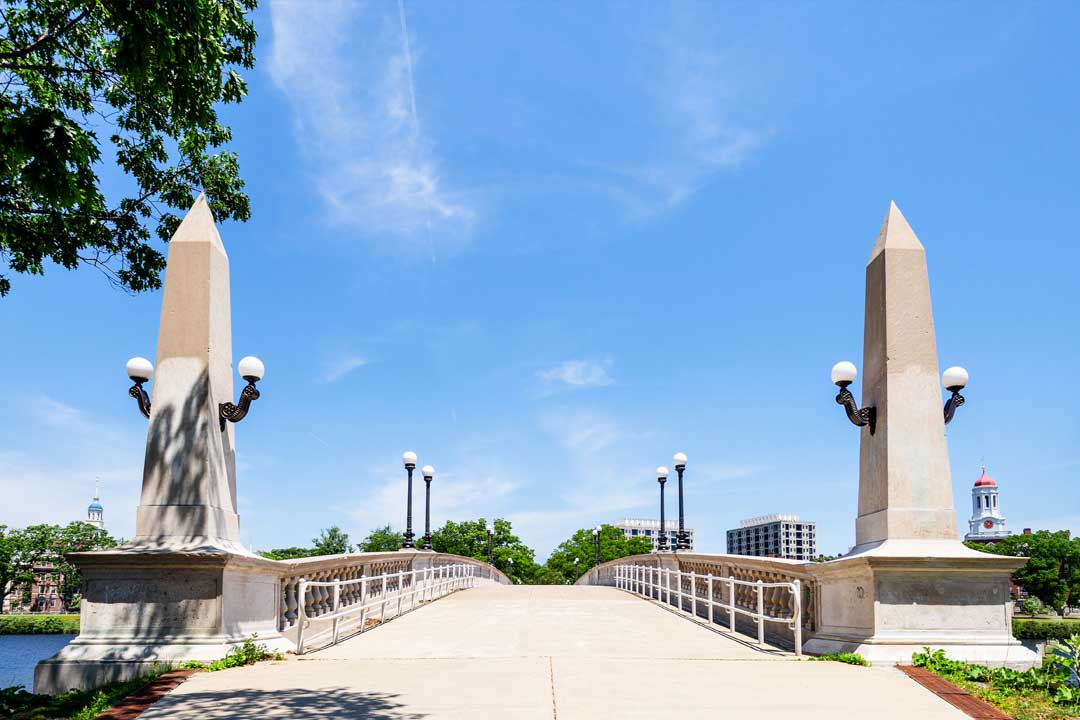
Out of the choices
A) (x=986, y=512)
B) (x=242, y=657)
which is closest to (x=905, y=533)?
(x=242, y=657)

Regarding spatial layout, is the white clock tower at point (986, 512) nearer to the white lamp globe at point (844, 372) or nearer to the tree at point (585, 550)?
the tree at point (585, 550)

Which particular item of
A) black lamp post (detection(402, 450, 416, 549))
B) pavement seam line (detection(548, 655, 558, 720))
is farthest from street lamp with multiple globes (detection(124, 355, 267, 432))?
black lamp post (detection(402, 450, 416, 549))

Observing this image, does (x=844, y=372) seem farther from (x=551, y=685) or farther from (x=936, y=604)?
(x=551, y=685)

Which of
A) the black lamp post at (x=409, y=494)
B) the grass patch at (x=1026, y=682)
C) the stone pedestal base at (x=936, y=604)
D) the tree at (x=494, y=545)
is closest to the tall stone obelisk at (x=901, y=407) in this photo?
the stone pedestal base at (x=936, y=604)

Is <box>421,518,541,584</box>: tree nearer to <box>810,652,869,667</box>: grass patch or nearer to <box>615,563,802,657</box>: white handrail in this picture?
<box>615,563,802,657</box>: white handrail

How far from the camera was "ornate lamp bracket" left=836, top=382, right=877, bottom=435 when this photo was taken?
1050 cm

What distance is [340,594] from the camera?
1533cm

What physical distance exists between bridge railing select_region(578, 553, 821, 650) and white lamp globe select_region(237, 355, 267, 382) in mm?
6953

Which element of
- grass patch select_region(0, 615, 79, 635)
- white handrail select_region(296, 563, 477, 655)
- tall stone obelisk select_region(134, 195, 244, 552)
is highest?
tall stone obelisk select_region(134, 195, 244, 552)

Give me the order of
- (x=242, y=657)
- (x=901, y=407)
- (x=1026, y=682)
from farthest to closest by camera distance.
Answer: (x=901, y=407)
(x=242, y=657)
(x=1026, y=682)

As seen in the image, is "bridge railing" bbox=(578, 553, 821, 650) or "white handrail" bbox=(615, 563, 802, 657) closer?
"white handrail" bbox=(615, 563, 802, 657)

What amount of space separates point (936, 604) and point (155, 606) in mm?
8603

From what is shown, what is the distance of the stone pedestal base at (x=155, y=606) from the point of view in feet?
29.7

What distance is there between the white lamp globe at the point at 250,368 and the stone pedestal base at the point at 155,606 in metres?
2.19
